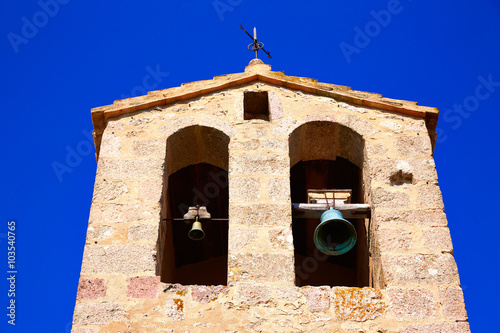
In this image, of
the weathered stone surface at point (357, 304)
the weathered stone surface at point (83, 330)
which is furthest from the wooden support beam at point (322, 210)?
the weathered stone surface at point (83, 330)

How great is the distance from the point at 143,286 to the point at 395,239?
2127 millimetres

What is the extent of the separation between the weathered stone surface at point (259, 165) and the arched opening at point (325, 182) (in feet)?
1.46

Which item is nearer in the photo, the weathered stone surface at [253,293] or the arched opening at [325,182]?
the weathered stone surface at [253,293]

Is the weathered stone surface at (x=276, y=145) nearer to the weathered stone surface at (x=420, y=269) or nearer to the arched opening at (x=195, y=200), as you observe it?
the arched opening at (x=195, y=200)

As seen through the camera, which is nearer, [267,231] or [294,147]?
[267,231]

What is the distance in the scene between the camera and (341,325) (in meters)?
6.18

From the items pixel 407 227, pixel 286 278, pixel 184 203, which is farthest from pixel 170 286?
pixel 184 203

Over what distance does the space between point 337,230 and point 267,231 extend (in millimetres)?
665

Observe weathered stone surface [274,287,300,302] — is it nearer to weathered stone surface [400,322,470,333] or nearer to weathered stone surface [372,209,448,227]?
weathered stone surface [400,322,470,333]

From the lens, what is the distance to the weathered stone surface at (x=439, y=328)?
616cm

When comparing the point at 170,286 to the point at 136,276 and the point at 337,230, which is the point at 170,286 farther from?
the point at 337,230

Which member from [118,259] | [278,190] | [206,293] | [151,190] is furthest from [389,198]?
[118,259]

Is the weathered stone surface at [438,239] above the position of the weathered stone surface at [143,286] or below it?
above

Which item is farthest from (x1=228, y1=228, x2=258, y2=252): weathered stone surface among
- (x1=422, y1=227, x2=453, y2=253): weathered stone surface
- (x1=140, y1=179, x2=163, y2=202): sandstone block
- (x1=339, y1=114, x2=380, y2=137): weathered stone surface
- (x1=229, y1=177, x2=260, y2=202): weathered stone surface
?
(x1=339, y1=114, x2=380, y2=137): weathered stone surface
